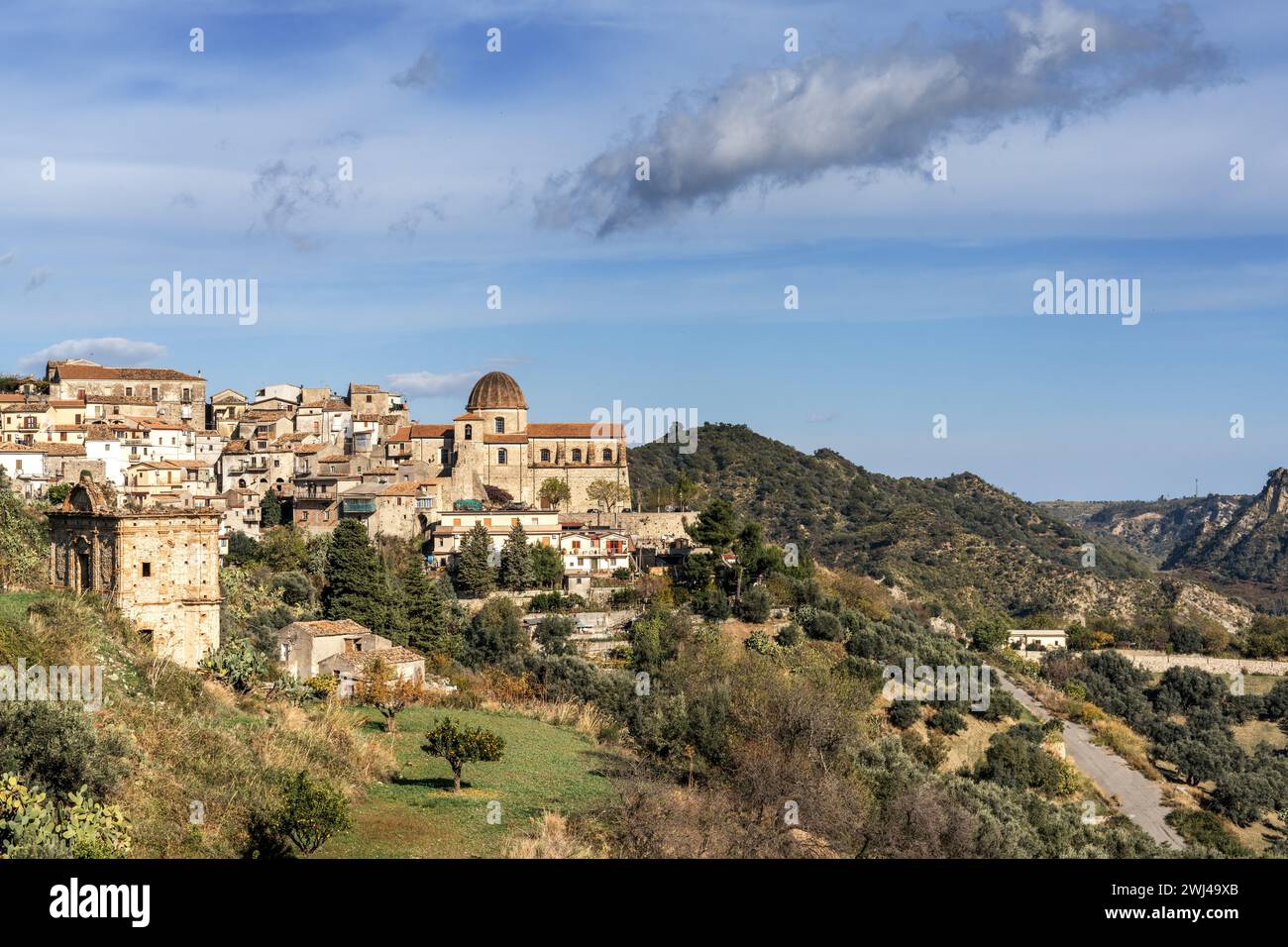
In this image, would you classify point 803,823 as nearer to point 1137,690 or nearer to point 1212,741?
point 1212,741

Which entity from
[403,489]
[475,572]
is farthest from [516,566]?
[403,489]

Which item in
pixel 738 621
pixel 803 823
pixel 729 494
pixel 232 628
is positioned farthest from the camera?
pixel 729 494

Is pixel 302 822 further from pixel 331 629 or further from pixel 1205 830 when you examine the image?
pixel 1205 830

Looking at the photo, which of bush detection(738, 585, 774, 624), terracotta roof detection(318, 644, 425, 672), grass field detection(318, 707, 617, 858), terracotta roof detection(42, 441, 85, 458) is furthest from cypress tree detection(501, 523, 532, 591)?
grass field detection(318, 707, 617, 858)

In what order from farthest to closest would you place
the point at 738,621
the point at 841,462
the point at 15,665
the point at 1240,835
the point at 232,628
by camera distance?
the point at 841,462 < the point at 738,621 < the point at 1240,835 < the point at 232,628 < the point at 15,665

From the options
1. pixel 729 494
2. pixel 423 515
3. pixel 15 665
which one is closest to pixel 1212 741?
pixel 423 515

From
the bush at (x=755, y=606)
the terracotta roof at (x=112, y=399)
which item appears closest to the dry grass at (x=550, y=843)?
the bush at (x=755, y=606)

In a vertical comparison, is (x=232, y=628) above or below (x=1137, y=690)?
above
